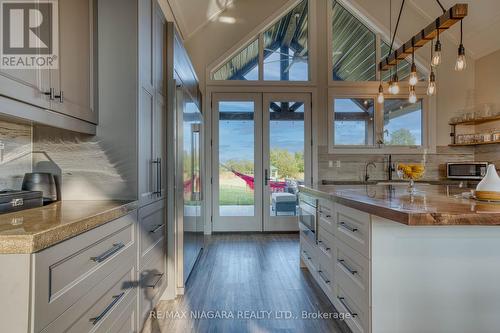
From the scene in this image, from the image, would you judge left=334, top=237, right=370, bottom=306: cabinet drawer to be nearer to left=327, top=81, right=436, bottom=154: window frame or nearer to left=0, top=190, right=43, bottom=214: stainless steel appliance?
left=0, top=190, right=43, bottom=214: stainless steel appliance

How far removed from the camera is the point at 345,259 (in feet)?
5.97

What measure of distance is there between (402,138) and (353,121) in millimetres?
917

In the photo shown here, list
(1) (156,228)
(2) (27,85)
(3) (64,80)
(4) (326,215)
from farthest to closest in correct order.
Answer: (4) (326,215) → (1) (156,228) → (3) (64,80) → (2) (27,85)

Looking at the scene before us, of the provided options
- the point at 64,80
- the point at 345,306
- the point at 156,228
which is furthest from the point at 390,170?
the point at 64,80

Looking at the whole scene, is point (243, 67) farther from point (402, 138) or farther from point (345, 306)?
point (345, 306)

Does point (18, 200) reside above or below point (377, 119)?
below

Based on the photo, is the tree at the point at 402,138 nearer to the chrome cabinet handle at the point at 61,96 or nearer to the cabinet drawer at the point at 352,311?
the cabinet drawer at the point at 352,311

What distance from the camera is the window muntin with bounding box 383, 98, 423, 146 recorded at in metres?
4.89

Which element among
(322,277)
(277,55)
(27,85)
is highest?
(277,55)

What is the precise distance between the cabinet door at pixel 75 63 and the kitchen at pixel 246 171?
0.5 inches

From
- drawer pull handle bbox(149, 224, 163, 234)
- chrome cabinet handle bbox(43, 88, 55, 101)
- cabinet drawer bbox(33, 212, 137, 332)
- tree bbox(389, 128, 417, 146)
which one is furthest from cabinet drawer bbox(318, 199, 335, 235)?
tree bbox(389, 128, 417, 146)

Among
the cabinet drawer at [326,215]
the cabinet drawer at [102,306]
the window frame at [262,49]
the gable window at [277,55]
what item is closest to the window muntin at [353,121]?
the window frame at [262,49]

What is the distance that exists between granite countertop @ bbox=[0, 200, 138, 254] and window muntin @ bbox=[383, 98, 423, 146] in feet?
15.6

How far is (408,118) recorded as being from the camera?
491cm
